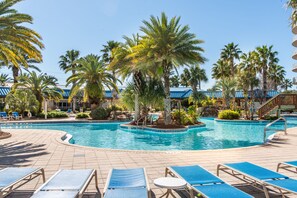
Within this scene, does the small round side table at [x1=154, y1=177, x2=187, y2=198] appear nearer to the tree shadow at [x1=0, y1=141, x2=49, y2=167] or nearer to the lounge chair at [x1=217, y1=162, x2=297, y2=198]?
the lounge chair at [x1=217, y1=162, x2=297, y2=198]

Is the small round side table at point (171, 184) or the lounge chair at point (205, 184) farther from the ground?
the small round side table at point (171, 184)

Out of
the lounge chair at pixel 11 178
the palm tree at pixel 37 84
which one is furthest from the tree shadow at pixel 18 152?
the palm tree at pixel 37 84

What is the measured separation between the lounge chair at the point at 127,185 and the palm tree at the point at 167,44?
536 inches

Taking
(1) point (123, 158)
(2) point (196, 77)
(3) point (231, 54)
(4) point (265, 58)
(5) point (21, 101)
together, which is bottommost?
(1) point (123, 158)

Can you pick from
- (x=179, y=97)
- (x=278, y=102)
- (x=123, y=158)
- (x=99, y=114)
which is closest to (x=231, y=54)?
(x=179, y=97)

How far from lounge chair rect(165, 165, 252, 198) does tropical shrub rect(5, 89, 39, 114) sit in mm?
27920

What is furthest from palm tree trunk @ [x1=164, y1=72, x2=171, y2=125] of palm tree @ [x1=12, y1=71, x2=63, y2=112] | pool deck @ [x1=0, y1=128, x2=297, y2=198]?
palm tree @ [x1=12, y1=71, x2=63, y2=112]

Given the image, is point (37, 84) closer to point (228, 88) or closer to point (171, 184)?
point (228, 88)

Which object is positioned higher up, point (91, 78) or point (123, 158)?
point (91, 78)

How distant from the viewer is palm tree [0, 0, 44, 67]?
12586 millimetres

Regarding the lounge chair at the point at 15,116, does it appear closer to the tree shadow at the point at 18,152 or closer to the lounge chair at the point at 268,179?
the tree shadow at the point at 18,152

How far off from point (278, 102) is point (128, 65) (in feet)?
53.1

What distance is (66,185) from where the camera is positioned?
406 centimetres

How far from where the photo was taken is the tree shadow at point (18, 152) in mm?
7659
